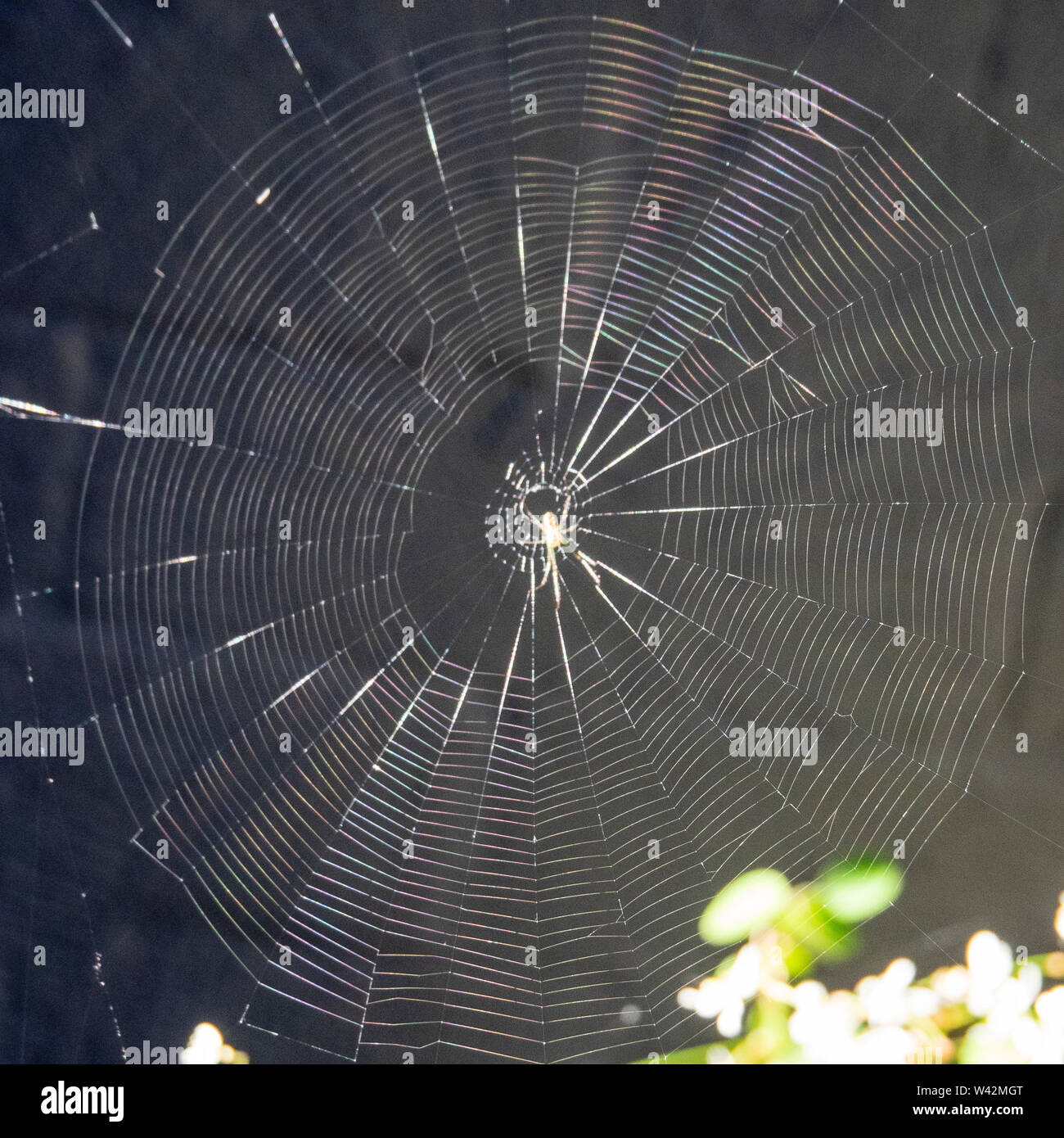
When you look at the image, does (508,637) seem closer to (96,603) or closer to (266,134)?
(96,603)

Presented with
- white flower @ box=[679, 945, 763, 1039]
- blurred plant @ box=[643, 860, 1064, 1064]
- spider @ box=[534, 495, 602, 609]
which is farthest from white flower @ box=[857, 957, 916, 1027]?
spider @ box=[534, 495, 602, 609]

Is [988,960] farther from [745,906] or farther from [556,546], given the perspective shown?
[556,546]

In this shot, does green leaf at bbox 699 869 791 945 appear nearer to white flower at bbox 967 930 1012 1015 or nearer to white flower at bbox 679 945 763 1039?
white flower at bbox 679 945 763 1039

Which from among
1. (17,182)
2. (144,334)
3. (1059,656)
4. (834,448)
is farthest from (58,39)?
(1059,656)

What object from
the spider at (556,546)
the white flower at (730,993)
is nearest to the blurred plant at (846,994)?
the white flower at (730,993)

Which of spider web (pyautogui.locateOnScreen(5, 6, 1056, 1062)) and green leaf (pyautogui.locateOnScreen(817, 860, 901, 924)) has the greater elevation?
spider web (pyautogui.locateOnScreen(5, 6, 1056, 1062))
